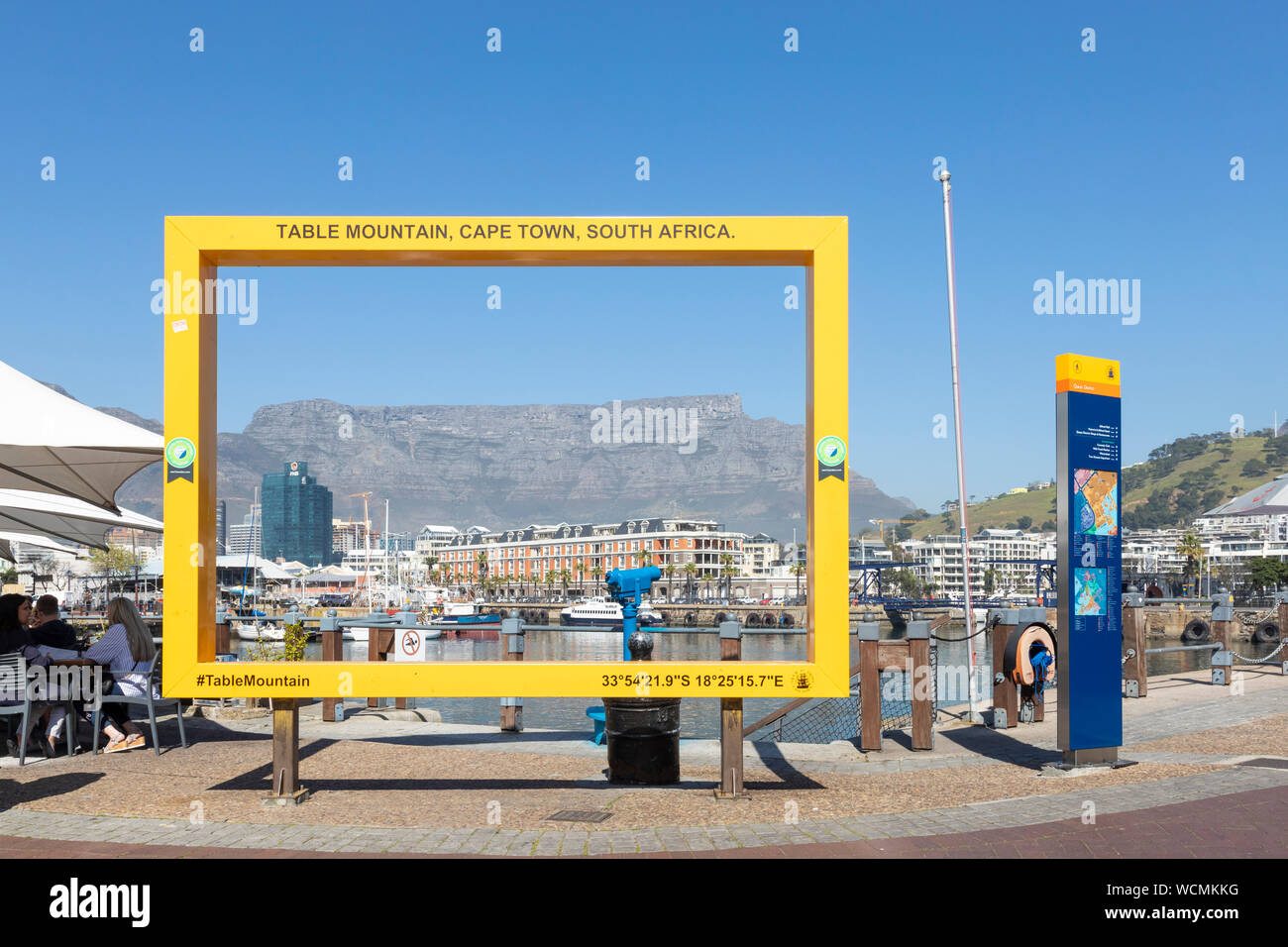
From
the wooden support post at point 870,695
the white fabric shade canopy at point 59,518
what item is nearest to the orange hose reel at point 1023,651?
the wooden support post at point 870,695

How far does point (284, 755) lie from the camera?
6.96 meters

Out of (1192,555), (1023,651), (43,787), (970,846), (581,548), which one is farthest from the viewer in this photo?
(1192,555)

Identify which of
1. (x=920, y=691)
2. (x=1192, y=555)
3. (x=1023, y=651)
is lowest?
(x=1192, y=555)

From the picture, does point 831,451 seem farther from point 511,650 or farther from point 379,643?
point 379,643

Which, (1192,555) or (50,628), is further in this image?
(1192,555)

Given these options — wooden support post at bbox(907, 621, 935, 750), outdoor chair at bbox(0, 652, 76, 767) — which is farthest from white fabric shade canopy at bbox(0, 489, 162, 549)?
wooden support post at bbox(907, 621, 935, 750)

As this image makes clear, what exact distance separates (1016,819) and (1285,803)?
67.8 inches

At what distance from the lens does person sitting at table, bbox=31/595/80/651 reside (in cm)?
1000

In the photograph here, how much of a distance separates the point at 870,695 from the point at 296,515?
5570mm

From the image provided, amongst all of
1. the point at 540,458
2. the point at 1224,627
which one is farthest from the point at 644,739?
the point at 1224,627

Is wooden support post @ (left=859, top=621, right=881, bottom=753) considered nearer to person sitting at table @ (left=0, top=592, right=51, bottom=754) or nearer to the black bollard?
the black bollard

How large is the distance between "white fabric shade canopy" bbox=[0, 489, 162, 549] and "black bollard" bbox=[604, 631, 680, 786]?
276 inches

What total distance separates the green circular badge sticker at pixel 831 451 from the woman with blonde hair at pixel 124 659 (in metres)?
→ 6.62
